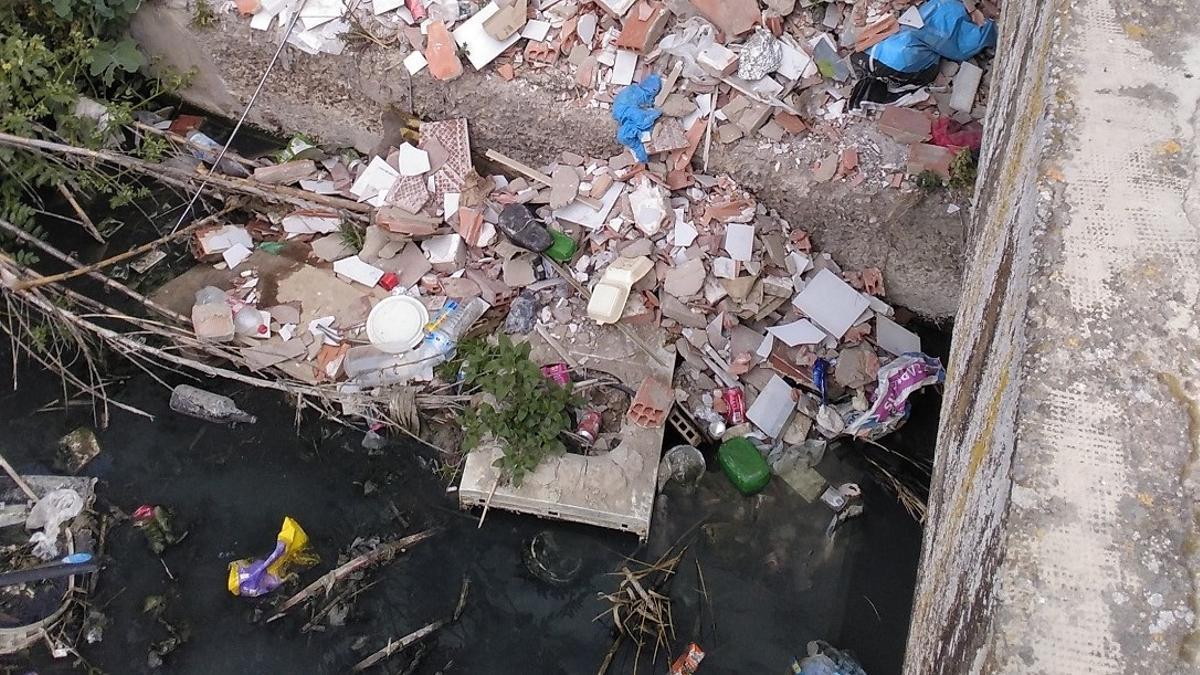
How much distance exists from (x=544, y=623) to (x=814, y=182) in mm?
2468

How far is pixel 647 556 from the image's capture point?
12.9 feet

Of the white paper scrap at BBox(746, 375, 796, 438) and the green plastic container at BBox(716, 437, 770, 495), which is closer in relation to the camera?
the green plastic container at BBox(716, 437, 770, 495)

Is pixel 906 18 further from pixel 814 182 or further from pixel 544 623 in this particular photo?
pixel 544 623

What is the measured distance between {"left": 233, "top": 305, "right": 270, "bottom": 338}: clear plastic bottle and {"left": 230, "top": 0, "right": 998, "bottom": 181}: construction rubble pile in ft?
4.93

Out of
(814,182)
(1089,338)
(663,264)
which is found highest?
(1089,338)

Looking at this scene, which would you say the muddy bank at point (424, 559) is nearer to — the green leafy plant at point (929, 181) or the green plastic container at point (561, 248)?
the green leafy plant at point (929, 181)

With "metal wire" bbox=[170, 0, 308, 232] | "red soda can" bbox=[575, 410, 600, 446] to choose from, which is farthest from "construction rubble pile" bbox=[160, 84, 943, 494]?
"metal wire" bbox=[170, 0, 308, 232]

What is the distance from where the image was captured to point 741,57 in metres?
4.20

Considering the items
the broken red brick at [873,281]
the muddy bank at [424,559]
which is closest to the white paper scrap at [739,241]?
the broken red brick at [873,281]

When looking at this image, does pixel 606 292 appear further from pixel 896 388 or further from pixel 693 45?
pixel 896 388

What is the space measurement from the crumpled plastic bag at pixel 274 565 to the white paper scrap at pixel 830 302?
266 centimetres

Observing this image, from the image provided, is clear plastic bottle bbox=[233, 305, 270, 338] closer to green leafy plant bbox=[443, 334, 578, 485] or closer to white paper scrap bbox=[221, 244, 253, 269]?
white paper scrap bbox=[221, 244, 253, 269]

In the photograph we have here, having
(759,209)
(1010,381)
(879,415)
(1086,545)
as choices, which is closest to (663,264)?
(759,209)

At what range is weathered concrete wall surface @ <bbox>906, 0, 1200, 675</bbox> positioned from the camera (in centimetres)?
151
